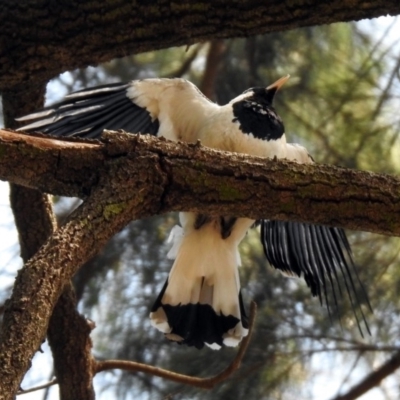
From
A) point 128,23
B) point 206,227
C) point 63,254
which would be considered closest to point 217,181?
point 63,254

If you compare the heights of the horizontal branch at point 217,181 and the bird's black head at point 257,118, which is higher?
the bird's black head at point 257,118

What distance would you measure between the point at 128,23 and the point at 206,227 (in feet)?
2.18

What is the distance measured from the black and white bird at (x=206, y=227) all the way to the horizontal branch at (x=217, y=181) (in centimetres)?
61

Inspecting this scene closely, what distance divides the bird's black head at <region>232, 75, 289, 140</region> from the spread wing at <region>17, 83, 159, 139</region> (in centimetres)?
27

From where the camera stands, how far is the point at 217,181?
5.90 feet

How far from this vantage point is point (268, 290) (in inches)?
127

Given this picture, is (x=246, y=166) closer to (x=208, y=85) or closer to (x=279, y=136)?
(x=279, y=136)

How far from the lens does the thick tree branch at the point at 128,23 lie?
2.16 m

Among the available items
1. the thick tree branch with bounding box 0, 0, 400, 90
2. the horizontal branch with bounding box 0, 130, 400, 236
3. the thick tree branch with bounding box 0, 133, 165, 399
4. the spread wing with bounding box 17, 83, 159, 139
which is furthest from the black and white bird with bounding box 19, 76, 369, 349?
the thick tree branch with bounding box 0, 133, 165, 399

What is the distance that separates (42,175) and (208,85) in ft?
6.07

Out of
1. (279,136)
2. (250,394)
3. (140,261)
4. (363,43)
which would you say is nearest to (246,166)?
(279,136)

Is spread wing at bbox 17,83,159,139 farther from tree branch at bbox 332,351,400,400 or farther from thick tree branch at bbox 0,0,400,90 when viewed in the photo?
tree branch at bbox 332,351,400,400

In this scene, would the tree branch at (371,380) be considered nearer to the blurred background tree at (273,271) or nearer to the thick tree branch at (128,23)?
the blurred background tree at (273,271)

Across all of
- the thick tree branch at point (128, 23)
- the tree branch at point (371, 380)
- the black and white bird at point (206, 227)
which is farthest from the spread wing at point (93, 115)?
the tree branch at point (371, 380)
